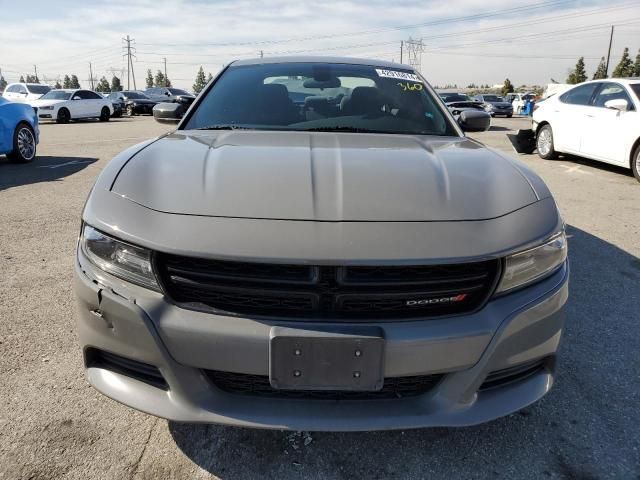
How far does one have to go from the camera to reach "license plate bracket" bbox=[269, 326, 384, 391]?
150 centimetres

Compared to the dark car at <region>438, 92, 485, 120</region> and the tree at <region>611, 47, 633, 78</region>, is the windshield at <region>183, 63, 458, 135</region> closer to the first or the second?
the dark car at <region>438, 92, 485, 120</region>

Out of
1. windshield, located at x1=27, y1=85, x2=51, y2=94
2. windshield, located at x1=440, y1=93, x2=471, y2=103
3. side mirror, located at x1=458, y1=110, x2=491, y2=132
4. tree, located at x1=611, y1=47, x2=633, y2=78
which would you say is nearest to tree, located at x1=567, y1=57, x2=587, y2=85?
tree, located at x1=611, y1=47, x2=633, y2=78

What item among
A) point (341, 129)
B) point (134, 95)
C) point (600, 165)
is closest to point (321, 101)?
point (341, 129)

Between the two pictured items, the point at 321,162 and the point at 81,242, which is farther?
the point at 321,162

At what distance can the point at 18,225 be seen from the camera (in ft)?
16.5

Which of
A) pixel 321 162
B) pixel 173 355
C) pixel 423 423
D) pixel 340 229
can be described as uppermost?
pixel 321 162

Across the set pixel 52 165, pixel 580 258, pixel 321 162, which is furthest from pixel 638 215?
pixel 52 165

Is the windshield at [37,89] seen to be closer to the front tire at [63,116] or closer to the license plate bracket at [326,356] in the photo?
the front tire at [63,116]

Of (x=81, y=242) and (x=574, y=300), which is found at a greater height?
(x=81, y=242)

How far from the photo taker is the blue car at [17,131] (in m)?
8.45

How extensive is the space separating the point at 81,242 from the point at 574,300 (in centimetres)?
300

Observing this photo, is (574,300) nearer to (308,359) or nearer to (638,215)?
(308,359)

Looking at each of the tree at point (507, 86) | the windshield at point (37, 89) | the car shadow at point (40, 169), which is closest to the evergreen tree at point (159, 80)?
the tree at point (507, 86)

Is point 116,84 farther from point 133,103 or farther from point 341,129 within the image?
point 341,129
